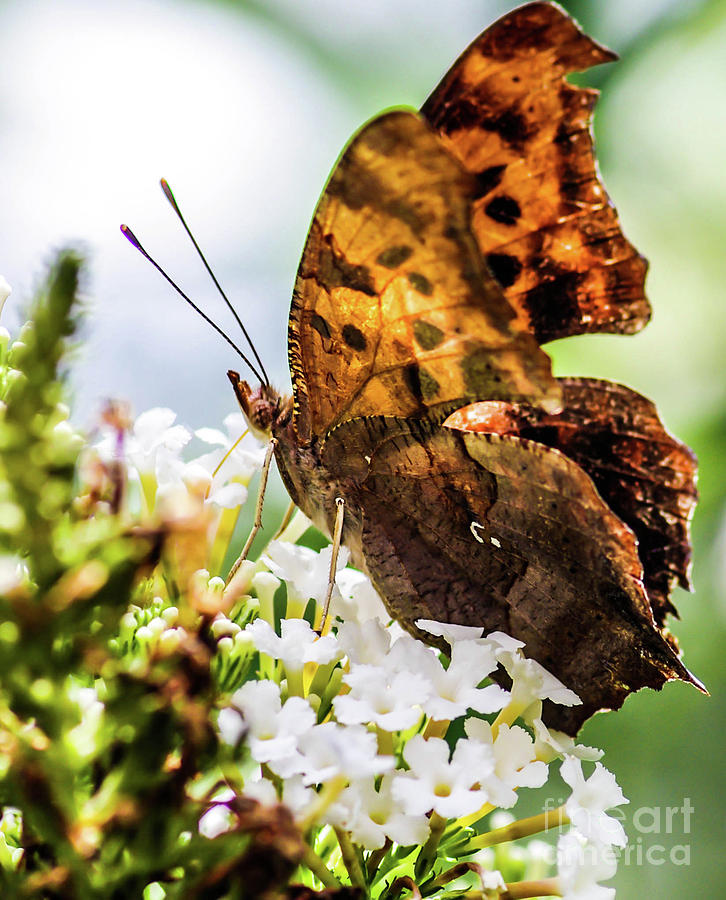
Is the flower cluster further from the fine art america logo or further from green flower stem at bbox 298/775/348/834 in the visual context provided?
the fine art america logo

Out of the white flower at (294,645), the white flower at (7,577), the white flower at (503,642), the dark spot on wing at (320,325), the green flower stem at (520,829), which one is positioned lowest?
the green flower stem at (520,829)

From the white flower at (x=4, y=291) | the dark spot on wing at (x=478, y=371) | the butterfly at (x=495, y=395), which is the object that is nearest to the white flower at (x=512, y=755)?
the butterfly at (x=495, y=395)

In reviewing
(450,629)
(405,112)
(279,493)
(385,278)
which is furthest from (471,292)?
(279,493)

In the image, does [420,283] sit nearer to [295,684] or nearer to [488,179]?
[488,179]

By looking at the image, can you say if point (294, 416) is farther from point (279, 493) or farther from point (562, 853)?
point (279, 493)

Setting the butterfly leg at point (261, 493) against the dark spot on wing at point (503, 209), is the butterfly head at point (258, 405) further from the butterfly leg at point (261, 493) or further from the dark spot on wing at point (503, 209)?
the dark spot on wing at point (503, 209)

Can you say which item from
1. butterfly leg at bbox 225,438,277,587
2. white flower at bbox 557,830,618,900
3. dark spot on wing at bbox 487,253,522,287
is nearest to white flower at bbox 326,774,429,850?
white flower at bbox 557,830,618,900
